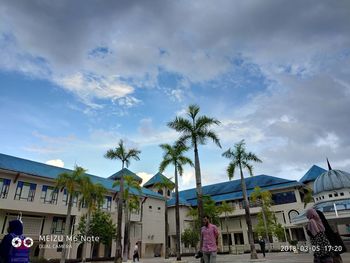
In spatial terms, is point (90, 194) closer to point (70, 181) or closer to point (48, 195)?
point (70, 181)

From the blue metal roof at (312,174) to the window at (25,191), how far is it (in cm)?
4502

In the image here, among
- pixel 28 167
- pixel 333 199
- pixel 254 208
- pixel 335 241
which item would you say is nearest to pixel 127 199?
pixel 28 167

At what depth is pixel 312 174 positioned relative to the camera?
5081cm

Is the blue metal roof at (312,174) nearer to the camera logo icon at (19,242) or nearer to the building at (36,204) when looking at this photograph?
the building at (36,204)

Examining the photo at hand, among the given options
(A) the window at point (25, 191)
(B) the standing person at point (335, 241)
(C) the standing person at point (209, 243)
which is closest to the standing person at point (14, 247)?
(C) the standing person at point (209, 243)

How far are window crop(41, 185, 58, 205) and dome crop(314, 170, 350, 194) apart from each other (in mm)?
30694

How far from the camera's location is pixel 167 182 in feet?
115

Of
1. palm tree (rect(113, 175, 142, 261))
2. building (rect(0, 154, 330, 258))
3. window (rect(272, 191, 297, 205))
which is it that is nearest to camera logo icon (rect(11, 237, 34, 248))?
building (rect(0, 154, 330, 258))

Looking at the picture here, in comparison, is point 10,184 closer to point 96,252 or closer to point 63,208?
point 63,208

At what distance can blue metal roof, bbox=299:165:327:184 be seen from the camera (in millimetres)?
50119

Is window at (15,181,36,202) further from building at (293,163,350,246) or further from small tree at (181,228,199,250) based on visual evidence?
building at (293,163,350,246)

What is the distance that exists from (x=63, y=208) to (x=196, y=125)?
20.8m

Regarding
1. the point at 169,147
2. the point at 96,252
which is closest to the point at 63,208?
the point at 96,252

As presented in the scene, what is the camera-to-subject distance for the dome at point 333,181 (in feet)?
95.0
